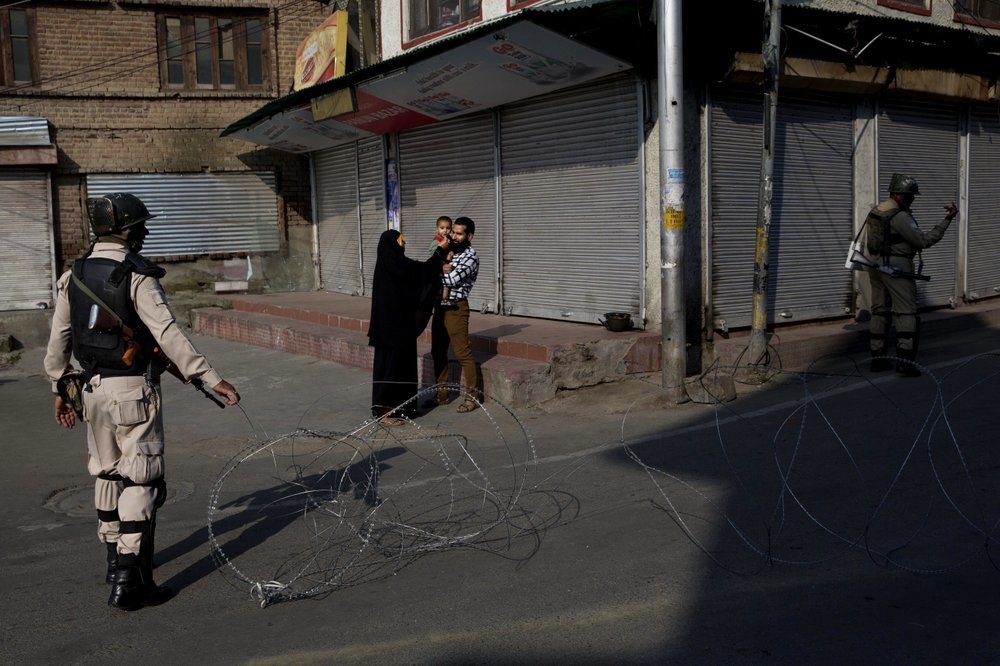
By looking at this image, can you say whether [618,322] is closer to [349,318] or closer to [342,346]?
[342,346]

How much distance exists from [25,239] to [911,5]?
49.2ft

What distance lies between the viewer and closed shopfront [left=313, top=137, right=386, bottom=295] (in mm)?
16344

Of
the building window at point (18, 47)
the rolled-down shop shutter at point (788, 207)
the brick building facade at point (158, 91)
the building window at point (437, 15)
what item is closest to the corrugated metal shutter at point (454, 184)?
the building window at point (437, 15)

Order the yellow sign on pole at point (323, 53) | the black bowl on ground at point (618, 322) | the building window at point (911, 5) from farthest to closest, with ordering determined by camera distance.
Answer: the yellow sign on pole at point (323, 53)
the building window at point (911, 5)
the black bowl on ground at point (618, 322)

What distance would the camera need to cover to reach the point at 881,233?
9.56 meters

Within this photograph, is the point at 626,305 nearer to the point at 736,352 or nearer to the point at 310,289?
the point at 736,352

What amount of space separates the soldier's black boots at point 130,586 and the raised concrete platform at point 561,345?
4461 mm

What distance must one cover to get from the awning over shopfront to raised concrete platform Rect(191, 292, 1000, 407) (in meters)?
2.93

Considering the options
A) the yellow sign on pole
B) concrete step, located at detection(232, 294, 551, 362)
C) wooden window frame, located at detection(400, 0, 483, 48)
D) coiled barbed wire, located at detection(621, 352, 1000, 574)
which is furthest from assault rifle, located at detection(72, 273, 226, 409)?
the yellow sign on pole

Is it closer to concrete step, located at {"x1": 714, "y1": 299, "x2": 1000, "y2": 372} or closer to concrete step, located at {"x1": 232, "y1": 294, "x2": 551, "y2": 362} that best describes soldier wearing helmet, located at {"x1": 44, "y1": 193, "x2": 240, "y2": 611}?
concrete step, located at {"x1": 232, "y1": 294, "x2": 551, "y2": 362}

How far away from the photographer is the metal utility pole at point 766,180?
9.22 metres

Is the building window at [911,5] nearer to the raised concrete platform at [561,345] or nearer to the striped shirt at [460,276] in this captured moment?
the raised concrete platform at [561,345]

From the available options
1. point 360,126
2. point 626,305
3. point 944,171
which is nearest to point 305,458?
point 626,305

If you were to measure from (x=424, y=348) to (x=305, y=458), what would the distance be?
3594 mm
